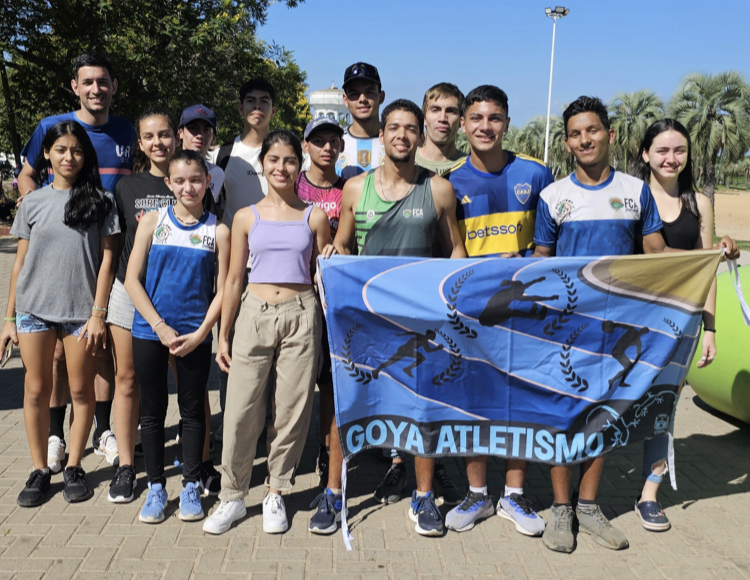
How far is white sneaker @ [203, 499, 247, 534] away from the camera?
146 inches

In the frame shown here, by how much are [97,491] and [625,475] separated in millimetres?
3543

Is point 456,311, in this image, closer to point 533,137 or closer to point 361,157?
point 361,157

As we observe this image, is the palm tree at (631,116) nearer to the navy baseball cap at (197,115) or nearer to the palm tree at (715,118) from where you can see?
the palm tree at (715,118)

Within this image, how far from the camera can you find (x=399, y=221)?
3.81 m

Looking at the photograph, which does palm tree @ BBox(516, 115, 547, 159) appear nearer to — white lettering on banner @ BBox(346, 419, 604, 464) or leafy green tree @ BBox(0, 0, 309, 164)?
leafy green tree @ BBox(0, 0, 309, 164)

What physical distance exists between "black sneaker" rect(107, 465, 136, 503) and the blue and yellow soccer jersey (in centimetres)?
249

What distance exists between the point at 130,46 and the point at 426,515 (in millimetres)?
13219

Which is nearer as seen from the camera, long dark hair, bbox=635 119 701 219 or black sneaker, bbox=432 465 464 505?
long dark hair, bbox=635 119 701 219

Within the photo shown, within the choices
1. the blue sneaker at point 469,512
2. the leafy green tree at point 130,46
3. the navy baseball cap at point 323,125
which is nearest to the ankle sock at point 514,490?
the blue sneaker at point 469,512

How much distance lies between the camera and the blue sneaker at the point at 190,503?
383 centimetres

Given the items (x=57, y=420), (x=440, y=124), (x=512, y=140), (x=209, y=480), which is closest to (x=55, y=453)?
(x=57, y=420)

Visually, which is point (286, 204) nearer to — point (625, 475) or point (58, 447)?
point (58, 447)

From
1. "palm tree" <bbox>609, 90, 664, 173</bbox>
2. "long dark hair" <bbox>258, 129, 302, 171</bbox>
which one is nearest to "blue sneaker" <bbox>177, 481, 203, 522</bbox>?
"long dark hair" <bbox>258, 129, 302, 171</bbox>

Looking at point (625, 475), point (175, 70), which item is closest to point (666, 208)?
point (625, 475)
